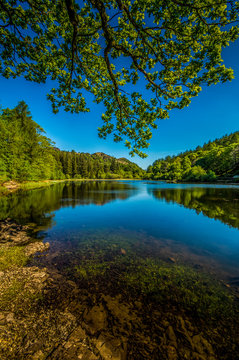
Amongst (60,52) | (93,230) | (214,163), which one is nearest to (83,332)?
(93,230)

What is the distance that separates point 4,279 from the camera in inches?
175

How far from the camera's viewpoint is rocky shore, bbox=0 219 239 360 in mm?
2697

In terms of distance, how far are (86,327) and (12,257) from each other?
4614 mm

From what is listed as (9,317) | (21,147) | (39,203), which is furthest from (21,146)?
(9,317)

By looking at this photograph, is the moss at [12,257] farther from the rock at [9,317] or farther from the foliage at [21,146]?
the foliage at [21,146]

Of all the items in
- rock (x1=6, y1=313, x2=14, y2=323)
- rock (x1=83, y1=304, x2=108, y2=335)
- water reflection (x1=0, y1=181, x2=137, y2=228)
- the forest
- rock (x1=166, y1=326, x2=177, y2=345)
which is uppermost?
the forest

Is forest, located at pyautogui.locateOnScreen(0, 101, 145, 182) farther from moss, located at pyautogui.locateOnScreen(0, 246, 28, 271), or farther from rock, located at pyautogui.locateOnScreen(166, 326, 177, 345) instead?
rock, located at pyautogui.locateOnScreen(166, 326, 177, 345)

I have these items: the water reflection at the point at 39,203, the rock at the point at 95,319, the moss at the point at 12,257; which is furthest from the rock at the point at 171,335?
the water reflection at the point at 39,203

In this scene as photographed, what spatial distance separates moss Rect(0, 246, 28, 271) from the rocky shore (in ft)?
2.27

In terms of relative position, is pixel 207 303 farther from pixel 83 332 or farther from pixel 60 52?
pixel 60 52

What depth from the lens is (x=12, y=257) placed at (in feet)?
19.1

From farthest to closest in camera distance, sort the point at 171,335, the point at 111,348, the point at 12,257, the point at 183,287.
Result: the point at 12,257
the point at 183,287
the point at 171,335
the point at 111,348

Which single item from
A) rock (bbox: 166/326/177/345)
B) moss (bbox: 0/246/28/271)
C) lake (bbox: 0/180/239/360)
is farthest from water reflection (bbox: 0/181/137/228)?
rock (bbox: 166/326/177/345)

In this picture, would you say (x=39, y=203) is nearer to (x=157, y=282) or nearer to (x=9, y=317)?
(x=9, y=317)
